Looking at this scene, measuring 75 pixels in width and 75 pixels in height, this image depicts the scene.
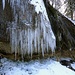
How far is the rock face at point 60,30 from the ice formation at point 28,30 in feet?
4.36

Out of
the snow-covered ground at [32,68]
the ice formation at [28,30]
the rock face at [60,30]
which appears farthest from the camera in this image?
the rock face at [60,30]

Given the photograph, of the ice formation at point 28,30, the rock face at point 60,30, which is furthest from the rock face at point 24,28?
the rock face at point 60,30

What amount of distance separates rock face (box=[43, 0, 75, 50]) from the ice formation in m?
1.33

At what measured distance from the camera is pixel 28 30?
728 centimetres

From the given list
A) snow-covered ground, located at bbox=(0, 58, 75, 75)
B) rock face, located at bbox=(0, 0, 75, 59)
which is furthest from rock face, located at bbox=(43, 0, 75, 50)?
snow-covered ground, located at bbox=(0, 58, 75, 75)

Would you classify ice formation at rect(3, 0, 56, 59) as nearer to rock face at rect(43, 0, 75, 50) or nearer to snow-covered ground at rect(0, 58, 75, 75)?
snow-covered ground at rect(0, 58, 75, 75)

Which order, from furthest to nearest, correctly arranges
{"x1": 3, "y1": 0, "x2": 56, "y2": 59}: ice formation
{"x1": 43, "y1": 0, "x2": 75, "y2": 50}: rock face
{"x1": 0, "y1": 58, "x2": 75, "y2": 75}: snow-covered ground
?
{"x1": 43, "y1": 0, "x2": 75, "y2": 50}: rock face
{"x1": 3, "y1": 0, "x2": 56, "y2": 59}: ice formation
{"x1": 0, "y1": 58, "x2": 75, "y2": 75}: snow-covered ground

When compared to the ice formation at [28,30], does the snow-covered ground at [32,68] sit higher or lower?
lower

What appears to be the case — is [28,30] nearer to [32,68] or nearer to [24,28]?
[24,28]

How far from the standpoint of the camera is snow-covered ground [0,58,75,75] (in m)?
6.61

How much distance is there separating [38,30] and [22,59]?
130cm

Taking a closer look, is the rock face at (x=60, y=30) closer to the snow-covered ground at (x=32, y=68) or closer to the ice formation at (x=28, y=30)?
the ice formation at (x=28, y=30)

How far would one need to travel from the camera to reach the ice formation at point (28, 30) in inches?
284

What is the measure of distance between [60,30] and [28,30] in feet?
7.40
